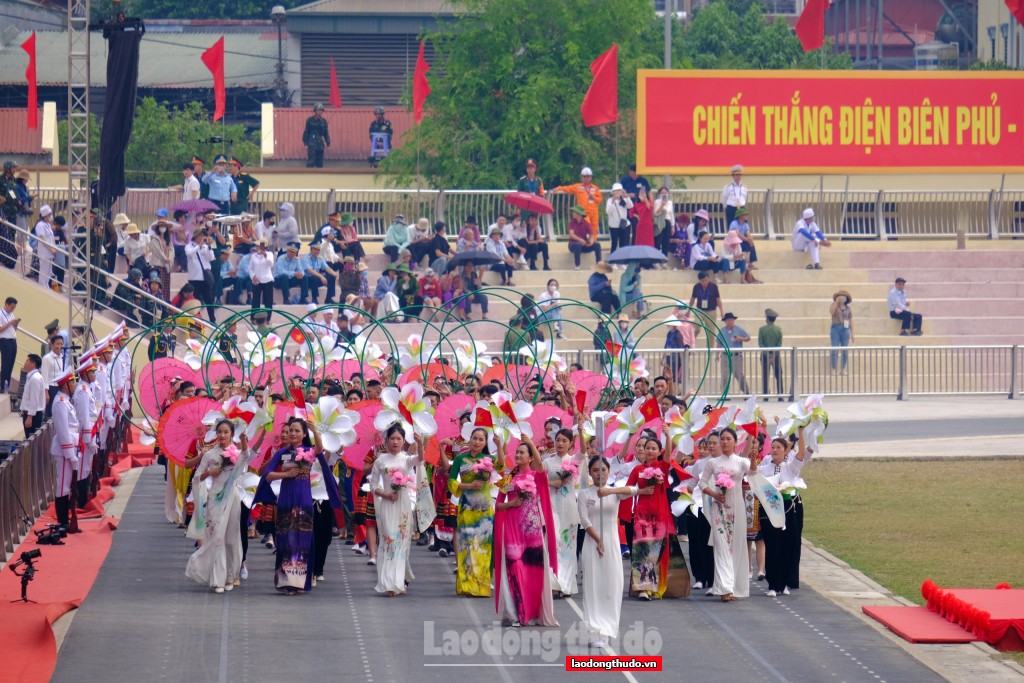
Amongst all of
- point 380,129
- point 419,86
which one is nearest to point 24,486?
point 419,86

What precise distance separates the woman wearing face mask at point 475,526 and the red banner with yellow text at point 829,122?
70.2ft

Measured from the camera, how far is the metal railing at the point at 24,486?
17.1 m

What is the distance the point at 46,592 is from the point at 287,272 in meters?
16.4

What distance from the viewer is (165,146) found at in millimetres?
45906

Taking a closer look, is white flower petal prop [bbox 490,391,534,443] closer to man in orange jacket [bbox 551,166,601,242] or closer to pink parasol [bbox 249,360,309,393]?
pink parasol [bbox 249,360,309,393]

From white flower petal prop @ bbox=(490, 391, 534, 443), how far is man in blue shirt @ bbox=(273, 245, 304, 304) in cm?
1645

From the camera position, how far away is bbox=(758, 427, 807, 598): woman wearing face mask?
15.4 metres

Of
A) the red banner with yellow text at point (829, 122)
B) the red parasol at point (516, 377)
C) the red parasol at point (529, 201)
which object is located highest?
the red banner with yellow text at point (829, 122)

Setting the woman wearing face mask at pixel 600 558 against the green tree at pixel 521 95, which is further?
the green tree at pixel 521 95

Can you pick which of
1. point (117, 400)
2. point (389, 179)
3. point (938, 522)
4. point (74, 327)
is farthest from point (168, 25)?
point (938, 522)

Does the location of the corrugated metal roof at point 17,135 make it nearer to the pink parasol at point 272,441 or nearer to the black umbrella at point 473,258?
the black umbrella at point 473,258

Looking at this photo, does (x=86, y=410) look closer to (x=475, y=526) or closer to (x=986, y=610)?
(x=475, y=526)

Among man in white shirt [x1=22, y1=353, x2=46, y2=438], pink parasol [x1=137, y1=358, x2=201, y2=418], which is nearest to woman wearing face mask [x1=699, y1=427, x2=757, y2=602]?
pink parasol [x1=137, y1=358, x2=201, y2=418]

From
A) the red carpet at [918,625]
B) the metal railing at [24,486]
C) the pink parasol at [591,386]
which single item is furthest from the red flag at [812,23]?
the red carpet at [918,625]
